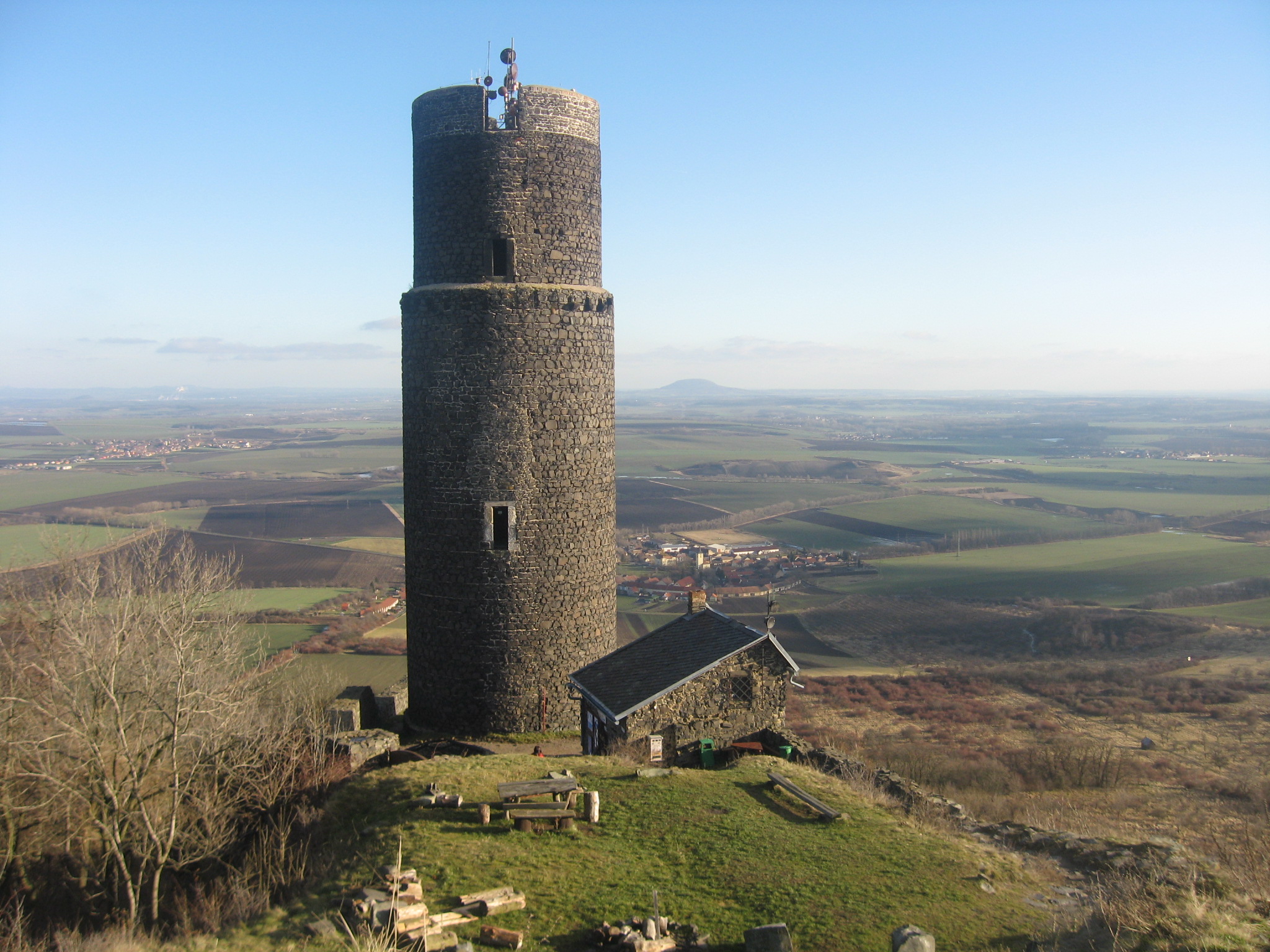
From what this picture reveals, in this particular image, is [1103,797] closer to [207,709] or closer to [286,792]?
[286,792]

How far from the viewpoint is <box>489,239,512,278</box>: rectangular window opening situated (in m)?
13.4

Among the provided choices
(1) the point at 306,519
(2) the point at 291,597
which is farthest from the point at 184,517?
(2) the point at 291,597

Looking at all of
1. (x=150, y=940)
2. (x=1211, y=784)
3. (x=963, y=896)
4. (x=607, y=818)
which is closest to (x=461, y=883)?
(x=607, y=818)

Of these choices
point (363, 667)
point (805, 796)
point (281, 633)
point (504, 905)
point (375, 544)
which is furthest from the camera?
point (375, 544)

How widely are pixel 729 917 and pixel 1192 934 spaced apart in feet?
11.5

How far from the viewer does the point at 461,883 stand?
8.24m

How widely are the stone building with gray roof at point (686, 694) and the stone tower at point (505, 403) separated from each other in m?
1.04

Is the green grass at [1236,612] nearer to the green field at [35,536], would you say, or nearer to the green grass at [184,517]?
the green field at [35,536]

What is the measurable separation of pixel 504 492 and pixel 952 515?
3323 inches

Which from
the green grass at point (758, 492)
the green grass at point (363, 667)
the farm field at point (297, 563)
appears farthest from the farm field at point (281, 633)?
the green grass at point (758, 492)

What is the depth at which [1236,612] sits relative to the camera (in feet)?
148

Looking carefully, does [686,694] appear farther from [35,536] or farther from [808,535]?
[808,535]

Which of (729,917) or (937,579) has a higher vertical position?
(729,917)

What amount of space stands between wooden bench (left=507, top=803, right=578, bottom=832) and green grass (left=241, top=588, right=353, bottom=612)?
123ft
